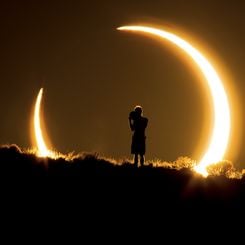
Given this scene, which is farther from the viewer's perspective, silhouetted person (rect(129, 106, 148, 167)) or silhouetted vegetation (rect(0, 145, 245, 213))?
silhouetted person (rect(129, 106, 148, 167))

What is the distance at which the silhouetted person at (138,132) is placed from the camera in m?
20.1

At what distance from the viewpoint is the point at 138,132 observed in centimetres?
2038

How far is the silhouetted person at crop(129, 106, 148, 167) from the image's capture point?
20125mm

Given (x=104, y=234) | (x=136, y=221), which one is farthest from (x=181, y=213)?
(x=104, y=234)

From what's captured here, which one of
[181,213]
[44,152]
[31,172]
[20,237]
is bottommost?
[20,237]

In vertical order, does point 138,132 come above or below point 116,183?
above

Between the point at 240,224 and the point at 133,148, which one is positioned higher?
the point at 133,148

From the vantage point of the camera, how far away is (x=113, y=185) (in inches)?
699

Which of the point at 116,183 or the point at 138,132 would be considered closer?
the point at 116,183

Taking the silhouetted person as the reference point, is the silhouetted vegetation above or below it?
below

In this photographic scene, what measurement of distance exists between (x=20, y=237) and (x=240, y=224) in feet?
21.1

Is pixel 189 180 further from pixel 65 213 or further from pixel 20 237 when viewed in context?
pixel 20 237

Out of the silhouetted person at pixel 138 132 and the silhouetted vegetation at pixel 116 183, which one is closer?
the silhouetted vegetation at pixel 116 183

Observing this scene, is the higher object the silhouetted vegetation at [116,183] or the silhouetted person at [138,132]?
the silhouetted person at [138,132]
